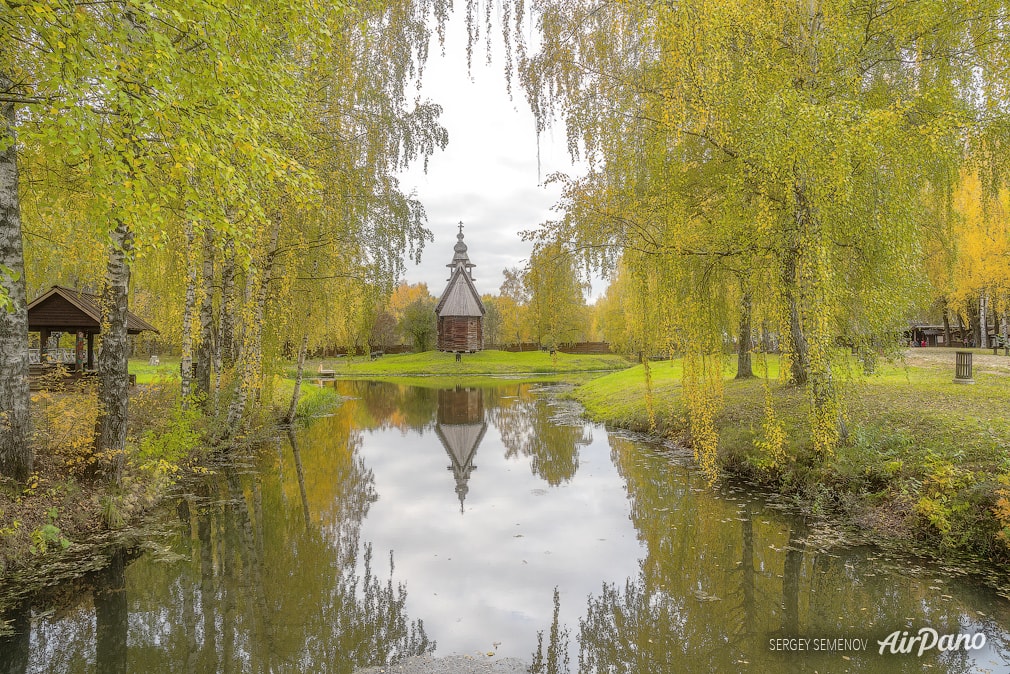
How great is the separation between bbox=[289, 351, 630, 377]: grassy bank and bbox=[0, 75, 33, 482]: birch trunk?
128 ft

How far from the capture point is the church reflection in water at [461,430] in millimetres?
13336

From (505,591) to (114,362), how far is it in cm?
732

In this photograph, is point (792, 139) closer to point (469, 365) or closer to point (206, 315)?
point (206, 315)

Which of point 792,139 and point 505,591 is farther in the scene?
point 792,139

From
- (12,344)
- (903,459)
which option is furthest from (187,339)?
(903,459)

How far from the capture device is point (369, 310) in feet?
57.1

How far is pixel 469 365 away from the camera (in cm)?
5100

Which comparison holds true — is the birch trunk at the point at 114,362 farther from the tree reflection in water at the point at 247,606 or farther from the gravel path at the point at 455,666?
the gravel path at the point at 455,666

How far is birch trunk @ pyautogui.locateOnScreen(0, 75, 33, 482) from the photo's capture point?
24.5 ft

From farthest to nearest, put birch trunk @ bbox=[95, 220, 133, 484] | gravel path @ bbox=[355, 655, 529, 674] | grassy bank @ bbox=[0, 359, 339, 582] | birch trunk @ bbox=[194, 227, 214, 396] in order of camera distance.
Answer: birch trunk @ bbox=[194, 227, 214, 396] < birch trunk @ bbox=[95, 220, 133, 484] < grassy bank @ bbox=[0, 359, 339, 582] < gravel path @ bbox=[355, 655, 529, 674]

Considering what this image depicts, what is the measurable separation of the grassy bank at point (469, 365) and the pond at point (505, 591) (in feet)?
125

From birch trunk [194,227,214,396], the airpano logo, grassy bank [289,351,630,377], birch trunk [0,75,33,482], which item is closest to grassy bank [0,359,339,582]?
birch trunk [0,75,33,482]

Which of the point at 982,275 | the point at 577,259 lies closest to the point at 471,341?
the point at 982,275

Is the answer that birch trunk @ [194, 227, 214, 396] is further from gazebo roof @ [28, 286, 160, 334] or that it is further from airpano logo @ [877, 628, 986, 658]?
airpano logo @ [877, 628, 986, 658]
